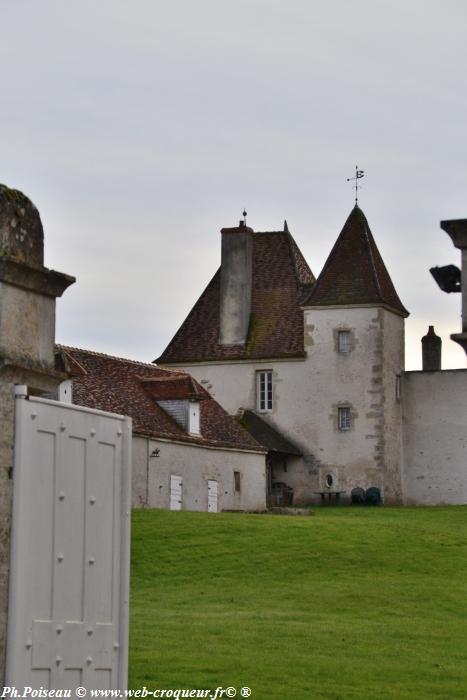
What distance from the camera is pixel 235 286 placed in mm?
A: 59125

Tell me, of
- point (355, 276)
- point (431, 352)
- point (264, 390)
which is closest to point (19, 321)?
point (355, 276)

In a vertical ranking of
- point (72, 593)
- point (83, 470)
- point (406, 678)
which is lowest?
point (406, 678)

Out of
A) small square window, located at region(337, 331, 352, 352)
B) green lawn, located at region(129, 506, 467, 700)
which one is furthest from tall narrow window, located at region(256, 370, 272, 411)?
green lawn, located at region(129, 506, 467, 700)

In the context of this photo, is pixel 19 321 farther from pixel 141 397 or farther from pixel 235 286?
pixel 235 286

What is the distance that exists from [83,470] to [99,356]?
39.4 meters

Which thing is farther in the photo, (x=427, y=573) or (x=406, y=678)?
(x=427, y=573)

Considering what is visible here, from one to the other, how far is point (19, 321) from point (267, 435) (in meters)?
46.1

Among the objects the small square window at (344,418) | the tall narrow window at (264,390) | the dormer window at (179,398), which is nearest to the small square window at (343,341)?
the small square window at (344,418)

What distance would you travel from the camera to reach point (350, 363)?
56906mm

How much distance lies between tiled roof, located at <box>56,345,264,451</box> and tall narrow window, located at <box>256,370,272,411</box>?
4.98 metres

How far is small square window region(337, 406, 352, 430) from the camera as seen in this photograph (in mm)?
56531

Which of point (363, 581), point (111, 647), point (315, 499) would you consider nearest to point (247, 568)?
point (363, 581)

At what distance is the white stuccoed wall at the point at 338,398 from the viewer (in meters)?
55.9

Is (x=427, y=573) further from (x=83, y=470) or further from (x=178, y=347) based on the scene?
(x=178, y=347)
